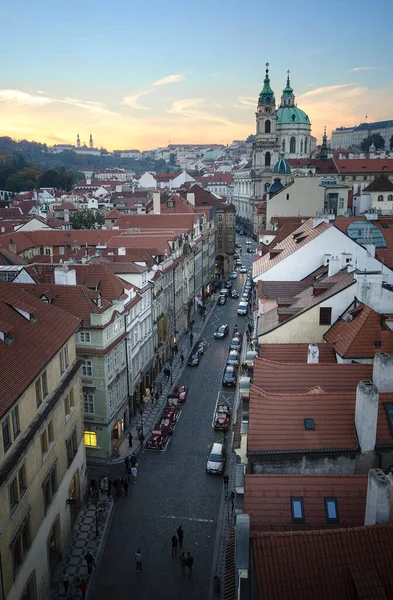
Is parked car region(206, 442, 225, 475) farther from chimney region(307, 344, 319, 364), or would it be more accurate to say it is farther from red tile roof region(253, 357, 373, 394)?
red tile roof region(253, 357, 373, 394)

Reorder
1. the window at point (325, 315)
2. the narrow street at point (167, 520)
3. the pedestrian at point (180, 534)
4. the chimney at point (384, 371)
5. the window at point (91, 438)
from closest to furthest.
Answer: the chimney at point (384, 371) < the narrow street at point (167, 520) < the pedestrian at point (180, 534) < the window at point (325, 315) < the window at point (91, 438)

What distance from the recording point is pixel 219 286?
99.4 metres

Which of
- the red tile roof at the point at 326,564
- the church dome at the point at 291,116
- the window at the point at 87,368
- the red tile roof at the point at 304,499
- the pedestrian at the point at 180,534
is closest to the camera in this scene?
the red tile roof at the point at 326,564

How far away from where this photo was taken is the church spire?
150 m

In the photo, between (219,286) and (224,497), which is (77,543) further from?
(219,286)

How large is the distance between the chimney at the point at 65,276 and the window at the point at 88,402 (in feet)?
28.7

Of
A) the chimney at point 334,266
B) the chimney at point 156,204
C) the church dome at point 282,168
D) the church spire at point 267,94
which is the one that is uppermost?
the church spire at point 267,94

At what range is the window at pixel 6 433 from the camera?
22.0 meters

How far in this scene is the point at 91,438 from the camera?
129ft

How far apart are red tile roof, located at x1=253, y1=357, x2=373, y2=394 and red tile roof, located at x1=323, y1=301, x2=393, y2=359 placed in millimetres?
2248

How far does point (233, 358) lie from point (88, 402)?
21978mm

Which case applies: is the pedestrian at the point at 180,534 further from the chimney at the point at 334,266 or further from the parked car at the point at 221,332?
the parked car at the point at 221,332

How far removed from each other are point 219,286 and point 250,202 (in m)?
68.2

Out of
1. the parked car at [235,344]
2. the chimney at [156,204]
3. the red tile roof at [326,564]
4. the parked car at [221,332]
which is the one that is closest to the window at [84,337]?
the red tile roof at [326,564]
